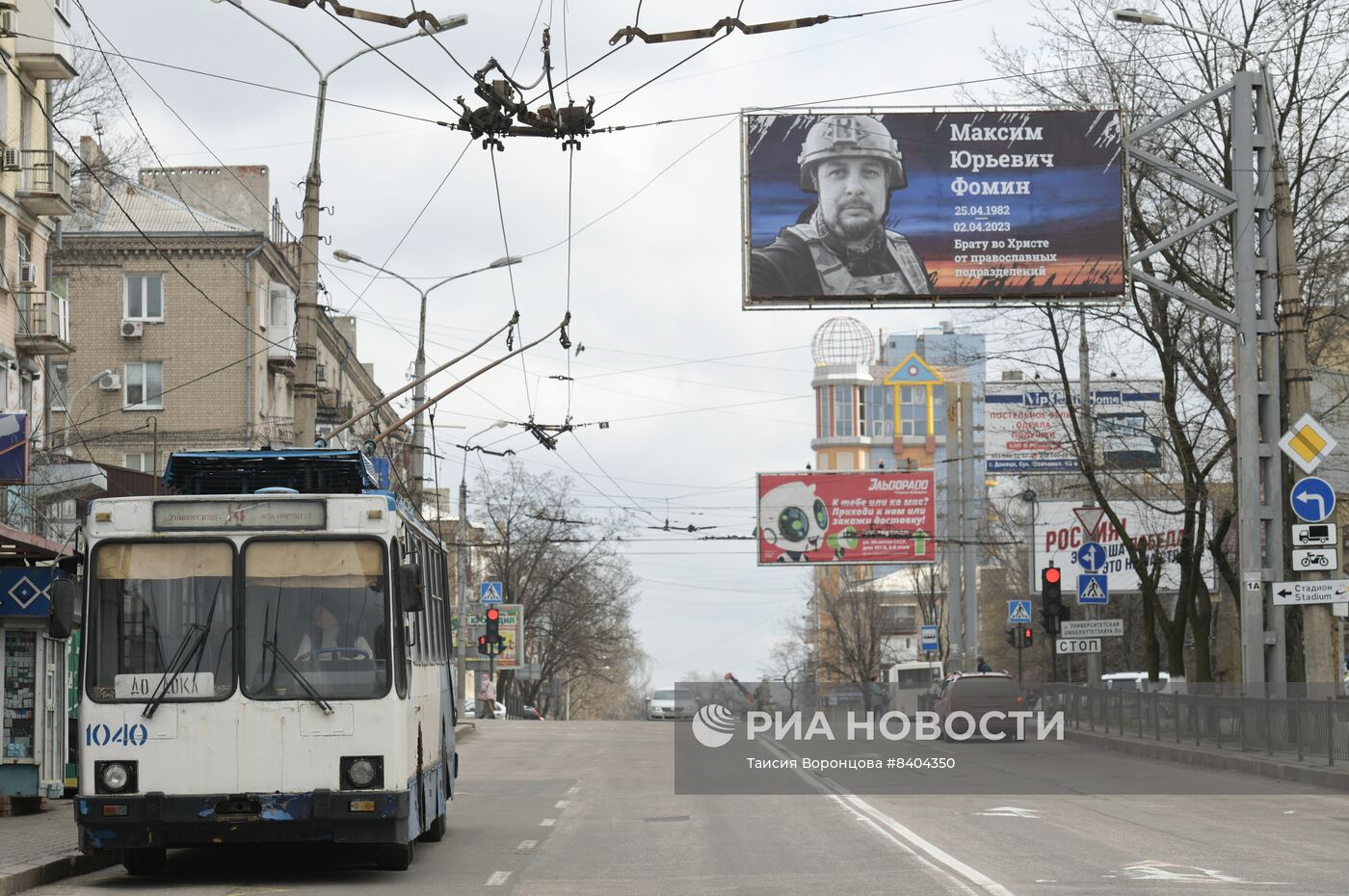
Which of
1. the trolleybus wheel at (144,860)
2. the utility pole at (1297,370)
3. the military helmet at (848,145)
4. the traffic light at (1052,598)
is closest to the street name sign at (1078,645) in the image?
the traffic light at (1052,598)

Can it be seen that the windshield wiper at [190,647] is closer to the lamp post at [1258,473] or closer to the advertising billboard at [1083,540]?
the lamp post at [1258,473]

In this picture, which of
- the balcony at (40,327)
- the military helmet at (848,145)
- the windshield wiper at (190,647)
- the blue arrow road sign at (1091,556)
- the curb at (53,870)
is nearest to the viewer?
the curb at (53,870)

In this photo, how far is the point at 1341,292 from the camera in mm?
31672

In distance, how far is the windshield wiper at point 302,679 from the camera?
41.6ft

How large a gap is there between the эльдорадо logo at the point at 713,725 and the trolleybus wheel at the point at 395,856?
87.6ft

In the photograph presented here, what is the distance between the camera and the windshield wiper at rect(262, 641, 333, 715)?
41.6 ft

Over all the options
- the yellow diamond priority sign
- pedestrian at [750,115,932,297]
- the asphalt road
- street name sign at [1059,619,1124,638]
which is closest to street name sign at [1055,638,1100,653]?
street name sign at [1059,619,1124,638]

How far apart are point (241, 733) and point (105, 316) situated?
161 ft

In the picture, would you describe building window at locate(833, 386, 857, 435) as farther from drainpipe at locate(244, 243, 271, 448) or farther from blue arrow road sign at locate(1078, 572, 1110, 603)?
blue arrow road sign at locate(1078, 572, 1110, 603)

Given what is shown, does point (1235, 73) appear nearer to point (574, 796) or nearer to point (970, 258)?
point (970, 258)

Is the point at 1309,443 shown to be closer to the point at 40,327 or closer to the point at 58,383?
the point at 40,327

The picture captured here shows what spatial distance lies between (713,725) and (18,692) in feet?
86.7

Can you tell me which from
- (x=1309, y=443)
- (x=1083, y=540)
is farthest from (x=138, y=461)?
(x=1309, y=443)

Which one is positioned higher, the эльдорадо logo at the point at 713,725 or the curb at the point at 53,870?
the curb at the point at 53,870
